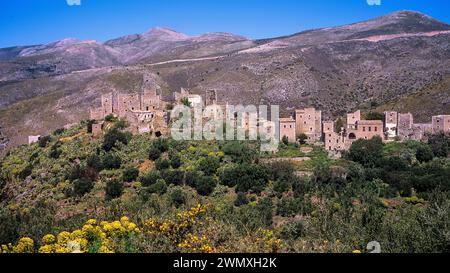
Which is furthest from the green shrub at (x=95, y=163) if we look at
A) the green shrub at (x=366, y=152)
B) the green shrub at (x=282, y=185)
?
the green shrub at (x=366, y=152)

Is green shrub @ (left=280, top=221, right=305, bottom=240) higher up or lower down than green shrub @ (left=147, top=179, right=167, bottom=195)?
lower down

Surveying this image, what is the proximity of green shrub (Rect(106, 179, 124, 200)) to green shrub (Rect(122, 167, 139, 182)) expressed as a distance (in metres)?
1.40

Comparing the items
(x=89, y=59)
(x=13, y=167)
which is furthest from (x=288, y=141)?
(x=89, y=59)

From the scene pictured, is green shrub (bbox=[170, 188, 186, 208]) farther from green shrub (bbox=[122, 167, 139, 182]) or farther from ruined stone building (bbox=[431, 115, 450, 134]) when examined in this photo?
ruined stone building (bbox=[431, 115, 450, 134])

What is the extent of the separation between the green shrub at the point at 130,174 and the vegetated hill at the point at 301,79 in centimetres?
3070

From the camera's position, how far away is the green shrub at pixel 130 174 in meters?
33.0

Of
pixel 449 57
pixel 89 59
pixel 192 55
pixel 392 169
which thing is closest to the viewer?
pixel 392 169

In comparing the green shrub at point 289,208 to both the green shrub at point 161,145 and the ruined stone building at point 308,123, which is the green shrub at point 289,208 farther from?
the ruined stone building at point 308,123

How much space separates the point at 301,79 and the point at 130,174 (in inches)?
1895

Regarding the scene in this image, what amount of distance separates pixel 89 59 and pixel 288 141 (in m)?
131

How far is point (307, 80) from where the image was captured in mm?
75875

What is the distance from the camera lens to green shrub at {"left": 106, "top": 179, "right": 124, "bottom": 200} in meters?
30.9

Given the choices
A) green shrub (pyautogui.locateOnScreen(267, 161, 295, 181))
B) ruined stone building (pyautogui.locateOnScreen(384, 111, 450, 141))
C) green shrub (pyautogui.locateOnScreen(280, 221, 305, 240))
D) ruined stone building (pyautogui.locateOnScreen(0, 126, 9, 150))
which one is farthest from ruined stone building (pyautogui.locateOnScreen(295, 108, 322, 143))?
ruined stone building (pyautogui.locateOnScreen(0, 126, 9, 150))
